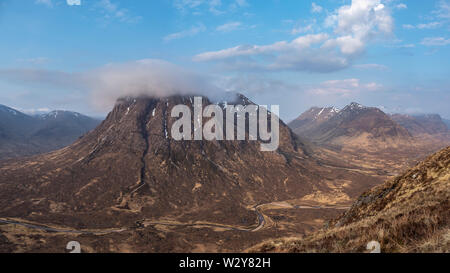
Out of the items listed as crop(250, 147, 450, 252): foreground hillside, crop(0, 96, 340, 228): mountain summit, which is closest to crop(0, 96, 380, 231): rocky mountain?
crop(0, 96, 340, 228): mountain summit

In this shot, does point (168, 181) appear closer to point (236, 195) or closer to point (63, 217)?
point (236, 195)

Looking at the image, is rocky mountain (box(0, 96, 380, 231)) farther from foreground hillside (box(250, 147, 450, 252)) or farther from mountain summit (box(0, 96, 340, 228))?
foreground hillside (box(250, 147, 450, 252))

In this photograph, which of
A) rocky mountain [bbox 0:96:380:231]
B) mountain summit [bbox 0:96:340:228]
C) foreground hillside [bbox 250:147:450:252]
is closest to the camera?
foreground hillside [bbox 250:147:450:252]

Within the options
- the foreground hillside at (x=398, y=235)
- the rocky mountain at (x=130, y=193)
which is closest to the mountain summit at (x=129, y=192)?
the rocky mountain at (x=130, y=193)

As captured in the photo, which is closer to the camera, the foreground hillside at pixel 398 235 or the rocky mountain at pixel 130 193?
the foreground hillside at pixel 398 235

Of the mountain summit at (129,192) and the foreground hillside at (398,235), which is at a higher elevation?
the foreground hillside at (398,235)

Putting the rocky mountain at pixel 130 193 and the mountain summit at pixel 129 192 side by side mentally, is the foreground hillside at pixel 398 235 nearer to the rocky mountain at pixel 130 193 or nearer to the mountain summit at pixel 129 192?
the rocky mountain at pixel 130 193

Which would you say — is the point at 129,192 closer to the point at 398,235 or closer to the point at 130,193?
the point at 130,193

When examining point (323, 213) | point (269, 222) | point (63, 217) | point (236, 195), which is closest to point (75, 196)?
point (63, 217)

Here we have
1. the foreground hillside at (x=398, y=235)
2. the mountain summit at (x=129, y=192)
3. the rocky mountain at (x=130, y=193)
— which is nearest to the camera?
the foreground hillside at (x=398, y=235)

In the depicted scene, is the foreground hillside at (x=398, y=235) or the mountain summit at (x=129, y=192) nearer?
the foreground hillside at (x=398, y=235)

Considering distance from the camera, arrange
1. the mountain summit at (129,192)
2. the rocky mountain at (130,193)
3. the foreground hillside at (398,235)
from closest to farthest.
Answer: the foreground hillside at (398,235) → the rocky mountain at (130,193) → the mountain summit at (129,192)

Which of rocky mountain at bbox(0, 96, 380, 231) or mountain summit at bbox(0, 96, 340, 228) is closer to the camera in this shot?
rocky mountain at bbox(0, 96, 380, 231)
